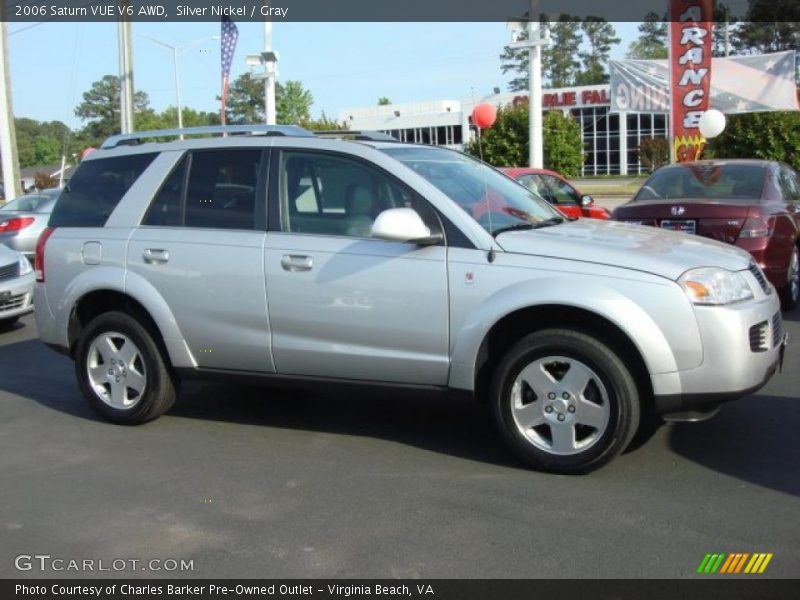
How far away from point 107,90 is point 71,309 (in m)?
119

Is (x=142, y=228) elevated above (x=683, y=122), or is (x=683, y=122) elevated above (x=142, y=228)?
(x=683, y=122)

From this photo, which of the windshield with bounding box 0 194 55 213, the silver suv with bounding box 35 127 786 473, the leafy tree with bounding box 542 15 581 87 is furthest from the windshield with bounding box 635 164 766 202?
the leafy tree with bounding box 542 15 581 87

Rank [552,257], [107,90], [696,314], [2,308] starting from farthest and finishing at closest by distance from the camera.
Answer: [107,90] → [2,308] → [552,257] → [696,314]

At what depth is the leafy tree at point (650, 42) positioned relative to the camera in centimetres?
8306

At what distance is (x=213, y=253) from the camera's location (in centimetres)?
545

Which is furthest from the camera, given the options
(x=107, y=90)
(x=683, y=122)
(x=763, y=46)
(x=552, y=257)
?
(x=107, y=90)

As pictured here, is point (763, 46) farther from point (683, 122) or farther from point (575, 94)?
point (683, 122)

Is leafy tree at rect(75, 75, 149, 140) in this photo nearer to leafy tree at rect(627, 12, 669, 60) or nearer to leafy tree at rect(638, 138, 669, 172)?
leafy tree at rect(627, 12, 669, 60)

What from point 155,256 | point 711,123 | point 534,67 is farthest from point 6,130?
point 155,256

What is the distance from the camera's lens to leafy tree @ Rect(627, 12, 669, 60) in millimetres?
83062

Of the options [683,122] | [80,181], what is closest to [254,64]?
[683,122]

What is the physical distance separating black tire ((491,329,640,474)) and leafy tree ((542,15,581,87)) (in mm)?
92143

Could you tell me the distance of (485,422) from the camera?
227 inches

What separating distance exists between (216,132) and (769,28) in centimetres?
6429
